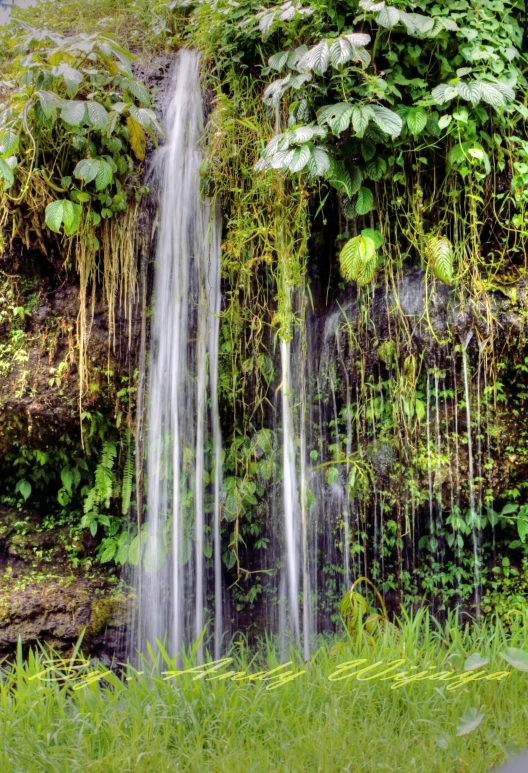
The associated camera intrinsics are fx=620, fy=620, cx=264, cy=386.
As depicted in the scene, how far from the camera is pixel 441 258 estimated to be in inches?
142

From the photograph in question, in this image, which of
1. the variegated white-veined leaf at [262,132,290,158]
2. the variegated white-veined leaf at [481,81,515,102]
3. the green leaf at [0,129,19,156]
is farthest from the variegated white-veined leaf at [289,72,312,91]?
the green leaf at [0,129,19,156]

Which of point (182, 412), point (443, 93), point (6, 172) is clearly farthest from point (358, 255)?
point (6, 172)

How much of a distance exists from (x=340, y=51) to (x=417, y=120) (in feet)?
1.86

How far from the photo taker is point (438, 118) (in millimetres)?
3588

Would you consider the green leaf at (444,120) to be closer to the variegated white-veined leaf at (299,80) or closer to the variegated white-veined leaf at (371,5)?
the variegated white-veined leaf at (371,5)

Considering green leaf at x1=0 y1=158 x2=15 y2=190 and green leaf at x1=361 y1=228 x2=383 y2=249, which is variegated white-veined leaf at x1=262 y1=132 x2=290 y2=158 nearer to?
green leaf at x1=361 y1=228 x2=383 y2=249

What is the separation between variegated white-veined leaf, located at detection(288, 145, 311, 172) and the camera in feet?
11.2

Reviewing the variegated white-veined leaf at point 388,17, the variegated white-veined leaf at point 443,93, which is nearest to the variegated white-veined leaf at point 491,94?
the variegated white-veined leaf at point 443,93

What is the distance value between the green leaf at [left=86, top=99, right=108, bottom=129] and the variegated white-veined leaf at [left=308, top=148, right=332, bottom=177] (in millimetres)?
1240

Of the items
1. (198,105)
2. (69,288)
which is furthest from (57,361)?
(198,105)

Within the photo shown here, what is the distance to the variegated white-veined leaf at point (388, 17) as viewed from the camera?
3381 millimetres

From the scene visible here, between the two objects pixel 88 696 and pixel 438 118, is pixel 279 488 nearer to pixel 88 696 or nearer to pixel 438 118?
pixel 88 696

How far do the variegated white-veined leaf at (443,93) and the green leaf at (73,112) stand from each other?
6.57ft

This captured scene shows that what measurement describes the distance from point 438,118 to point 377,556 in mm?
2643
